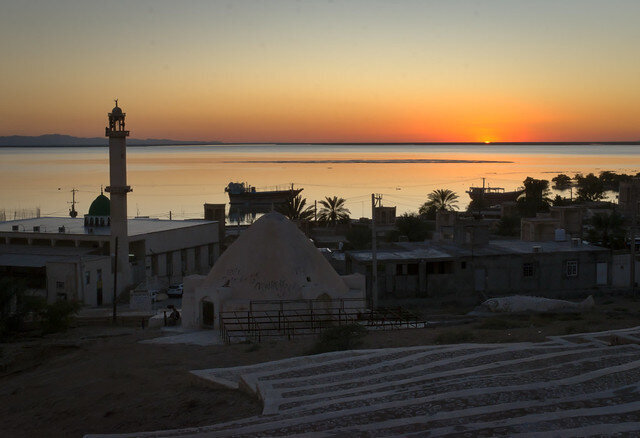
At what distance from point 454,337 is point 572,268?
52.0 ft

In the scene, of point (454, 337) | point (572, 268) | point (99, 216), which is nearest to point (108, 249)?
point (99, 216)

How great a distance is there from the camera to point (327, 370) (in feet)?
41.1

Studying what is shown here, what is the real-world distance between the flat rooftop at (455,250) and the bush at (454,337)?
1208 cm

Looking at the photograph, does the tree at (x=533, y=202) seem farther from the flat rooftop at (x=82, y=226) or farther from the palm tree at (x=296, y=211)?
the flat rooftop at (x=82, y=226)

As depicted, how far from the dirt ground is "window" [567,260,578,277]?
7889 millimetres

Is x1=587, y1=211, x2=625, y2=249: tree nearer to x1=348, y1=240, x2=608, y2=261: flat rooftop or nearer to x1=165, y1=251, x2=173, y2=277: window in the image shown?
x1=348, y1=240, x2=608, y2=261: flat rooftop

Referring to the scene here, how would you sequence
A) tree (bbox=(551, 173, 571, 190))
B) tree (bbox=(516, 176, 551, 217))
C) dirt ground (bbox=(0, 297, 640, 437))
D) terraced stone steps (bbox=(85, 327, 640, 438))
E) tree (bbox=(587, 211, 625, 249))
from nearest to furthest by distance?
terraced stone steps (bbox=(85, 327, 640, 438)) < dirt ground (bbox=(0, 297, 640, 437)) < tree (bbox=(587, 211, 625, 249)) < tree (bbox=(516, 176, 551, 217)) < tree (bbox=(551, 173, 571, 190))

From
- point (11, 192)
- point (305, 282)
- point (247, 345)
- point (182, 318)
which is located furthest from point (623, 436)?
point (11, 192)

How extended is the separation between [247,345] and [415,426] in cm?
860

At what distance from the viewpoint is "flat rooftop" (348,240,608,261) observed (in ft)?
96.2

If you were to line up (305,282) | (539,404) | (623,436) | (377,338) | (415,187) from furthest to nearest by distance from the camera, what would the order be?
(415,187) → (305,282) → (377,338) → (539,404) → (623,436)

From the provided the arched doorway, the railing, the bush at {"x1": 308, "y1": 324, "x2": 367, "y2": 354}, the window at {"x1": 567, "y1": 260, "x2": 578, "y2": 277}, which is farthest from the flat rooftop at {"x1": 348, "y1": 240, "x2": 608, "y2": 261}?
the bush at {"x1": 308, "y1": 324, "x2": 367, "y2": 354}

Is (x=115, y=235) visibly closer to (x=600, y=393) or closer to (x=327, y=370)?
(x=327, y=370)

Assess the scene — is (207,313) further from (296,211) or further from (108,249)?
(296,211)
